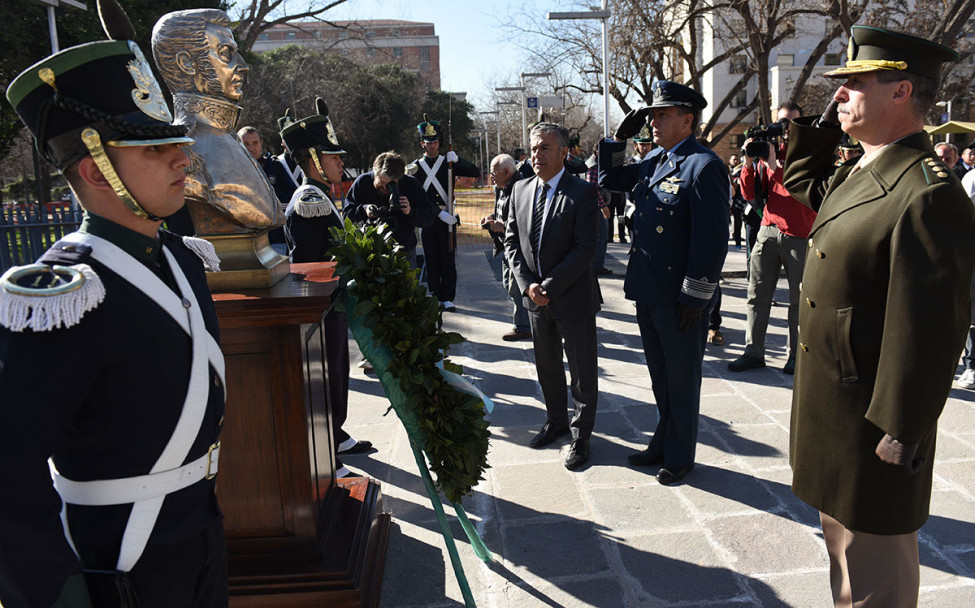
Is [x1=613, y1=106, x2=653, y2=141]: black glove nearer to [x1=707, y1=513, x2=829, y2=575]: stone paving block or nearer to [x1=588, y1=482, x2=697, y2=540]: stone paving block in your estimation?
[x1=588, y1=482, x2=697, y2=540]: stone paving block

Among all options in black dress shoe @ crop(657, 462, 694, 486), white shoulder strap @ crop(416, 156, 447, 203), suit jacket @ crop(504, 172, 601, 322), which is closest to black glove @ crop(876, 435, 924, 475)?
black dress shoe @ crop(657, 462, 694, 486)

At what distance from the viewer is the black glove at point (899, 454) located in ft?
6.47

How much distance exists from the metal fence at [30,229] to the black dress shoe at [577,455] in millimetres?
7657

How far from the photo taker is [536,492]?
149 inches

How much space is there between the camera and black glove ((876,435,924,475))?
1.97 metres

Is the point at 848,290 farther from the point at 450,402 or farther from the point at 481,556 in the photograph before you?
the point at 481,556

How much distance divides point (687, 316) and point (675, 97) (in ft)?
3.90

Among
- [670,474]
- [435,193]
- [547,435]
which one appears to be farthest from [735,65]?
[670,474]

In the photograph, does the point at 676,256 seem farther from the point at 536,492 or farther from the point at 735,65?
→ the point at 735,65

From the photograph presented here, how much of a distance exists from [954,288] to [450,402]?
177 cm

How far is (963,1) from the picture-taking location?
752 centimetres

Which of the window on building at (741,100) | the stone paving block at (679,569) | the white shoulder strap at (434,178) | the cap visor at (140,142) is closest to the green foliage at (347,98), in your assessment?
the white shoulder strap at (434,178)

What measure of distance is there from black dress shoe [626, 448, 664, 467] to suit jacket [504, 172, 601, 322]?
35.4 inches

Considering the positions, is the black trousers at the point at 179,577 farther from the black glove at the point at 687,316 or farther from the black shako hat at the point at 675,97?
the black shako hat at the point at 675,97
